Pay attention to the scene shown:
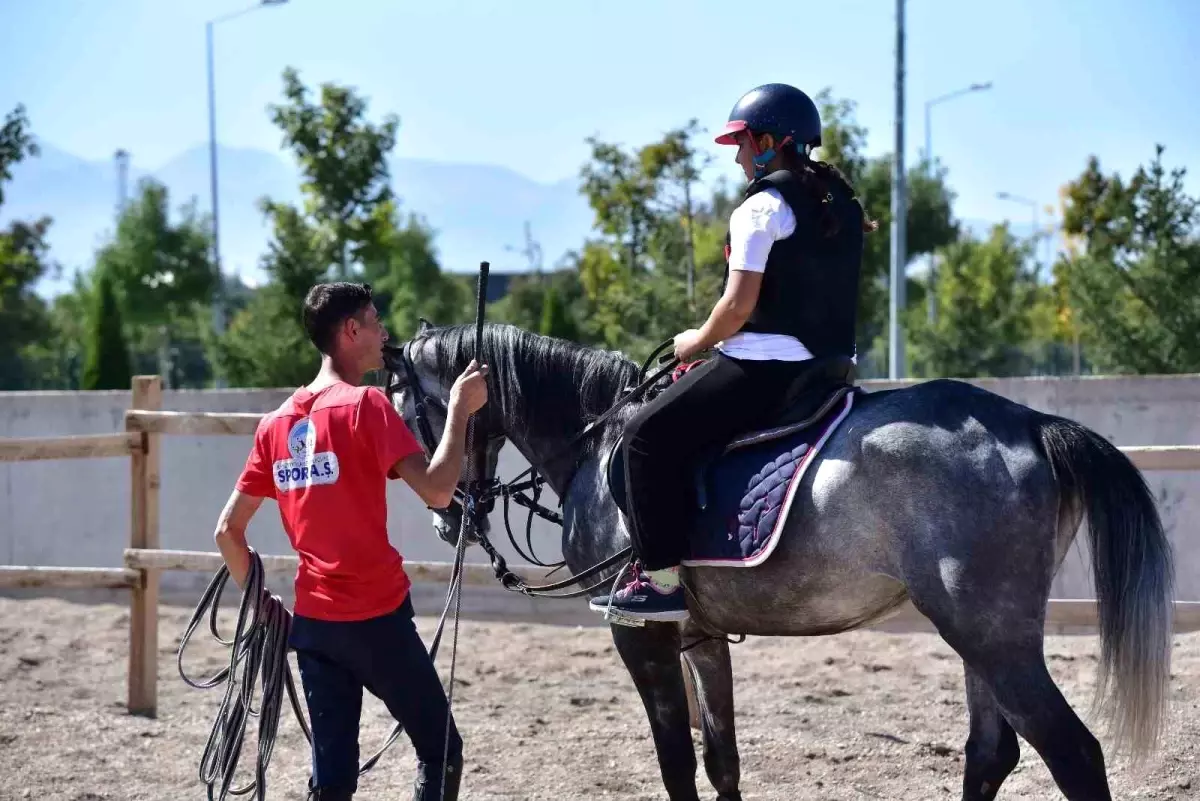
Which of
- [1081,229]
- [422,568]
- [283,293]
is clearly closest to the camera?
[422,568]

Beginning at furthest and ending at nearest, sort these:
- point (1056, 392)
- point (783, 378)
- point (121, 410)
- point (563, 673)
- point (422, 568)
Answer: point (121, 410)
point (1056, 392)
point (563, 673)
point (422, 568)
point (783, 378)

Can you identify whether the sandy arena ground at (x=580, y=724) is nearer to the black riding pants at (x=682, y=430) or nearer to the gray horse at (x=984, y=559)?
the gray horse at (x=984, y=559)

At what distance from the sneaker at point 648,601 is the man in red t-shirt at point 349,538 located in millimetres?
681

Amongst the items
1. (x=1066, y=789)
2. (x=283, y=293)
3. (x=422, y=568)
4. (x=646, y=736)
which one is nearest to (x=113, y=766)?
(x=422, y=568)

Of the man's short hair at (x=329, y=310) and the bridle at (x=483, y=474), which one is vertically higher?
the man's short hair at (x=329, y=310)

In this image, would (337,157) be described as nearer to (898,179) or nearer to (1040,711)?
(898,179)

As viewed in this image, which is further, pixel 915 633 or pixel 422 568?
pixel 915 633

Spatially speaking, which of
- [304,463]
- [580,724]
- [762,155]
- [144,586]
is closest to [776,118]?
[762,155]

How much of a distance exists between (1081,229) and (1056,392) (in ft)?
71.8

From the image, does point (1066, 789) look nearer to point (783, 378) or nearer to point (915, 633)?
point (783, 378)

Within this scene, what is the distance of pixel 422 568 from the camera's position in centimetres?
661

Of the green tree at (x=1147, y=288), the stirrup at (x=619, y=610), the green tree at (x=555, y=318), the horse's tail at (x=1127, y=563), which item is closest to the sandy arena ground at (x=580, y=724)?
the stirrup at (x=619, y=610)

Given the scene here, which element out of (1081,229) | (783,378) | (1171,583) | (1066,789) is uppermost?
(1081,229)

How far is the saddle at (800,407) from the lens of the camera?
3889 mm
